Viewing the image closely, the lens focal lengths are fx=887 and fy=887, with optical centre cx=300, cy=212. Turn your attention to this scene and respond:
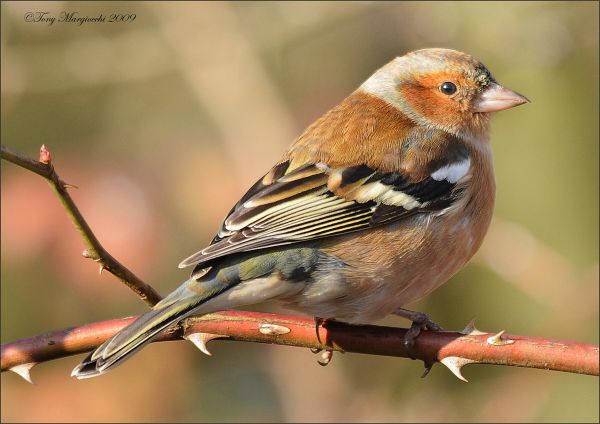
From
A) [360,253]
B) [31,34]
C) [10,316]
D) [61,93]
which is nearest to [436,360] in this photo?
[360,253]

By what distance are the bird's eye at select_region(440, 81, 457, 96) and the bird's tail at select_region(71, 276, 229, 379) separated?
76.1 inches

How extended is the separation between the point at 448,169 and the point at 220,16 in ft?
9.99

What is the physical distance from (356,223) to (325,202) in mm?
162

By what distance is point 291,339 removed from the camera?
3223mm

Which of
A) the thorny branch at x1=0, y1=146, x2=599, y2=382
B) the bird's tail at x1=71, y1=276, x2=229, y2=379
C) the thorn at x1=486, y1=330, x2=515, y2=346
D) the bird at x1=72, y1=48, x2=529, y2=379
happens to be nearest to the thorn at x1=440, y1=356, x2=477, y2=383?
the thorny branch at x1=0, y1=146, x2=599, y2=382

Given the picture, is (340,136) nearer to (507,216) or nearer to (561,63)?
(507,216)

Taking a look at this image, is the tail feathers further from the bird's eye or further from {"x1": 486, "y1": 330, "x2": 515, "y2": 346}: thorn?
the bird's eye

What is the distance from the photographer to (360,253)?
11.9 feet

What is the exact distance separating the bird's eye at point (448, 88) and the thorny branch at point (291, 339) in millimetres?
1448

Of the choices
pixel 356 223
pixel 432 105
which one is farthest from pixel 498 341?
pixel 432 105

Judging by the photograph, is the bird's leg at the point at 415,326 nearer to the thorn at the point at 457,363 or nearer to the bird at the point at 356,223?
the bird at the point at 356,223

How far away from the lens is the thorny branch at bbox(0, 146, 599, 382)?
2.74 m

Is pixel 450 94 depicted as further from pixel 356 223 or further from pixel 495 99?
pixel 356 223

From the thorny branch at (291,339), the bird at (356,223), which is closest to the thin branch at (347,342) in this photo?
the thorny branch at (291,339)
